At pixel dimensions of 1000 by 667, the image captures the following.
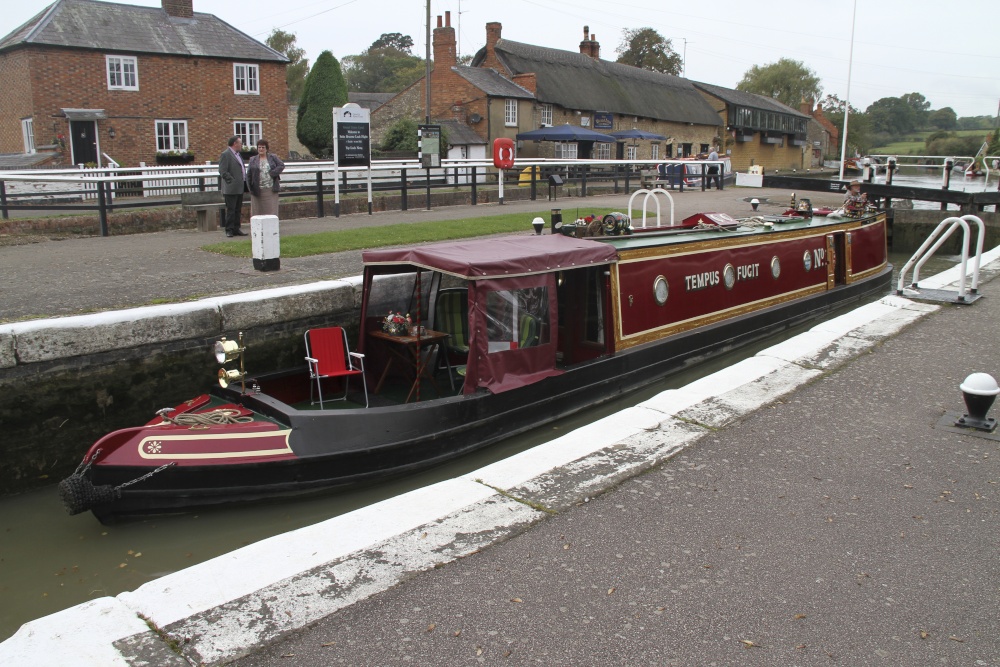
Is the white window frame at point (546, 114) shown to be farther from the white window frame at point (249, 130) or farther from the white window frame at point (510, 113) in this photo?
the white window frame at point (249, 130)

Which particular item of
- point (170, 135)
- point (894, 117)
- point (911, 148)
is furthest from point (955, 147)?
point (894, 117)

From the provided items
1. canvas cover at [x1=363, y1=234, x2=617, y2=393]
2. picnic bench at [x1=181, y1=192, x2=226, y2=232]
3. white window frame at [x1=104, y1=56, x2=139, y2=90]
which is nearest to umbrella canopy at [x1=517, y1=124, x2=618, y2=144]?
white window frame at [x1=104, y1=56, x2=139, y2=90]

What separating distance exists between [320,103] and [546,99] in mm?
11705

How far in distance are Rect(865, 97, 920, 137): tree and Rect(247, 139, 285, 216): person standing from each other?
122358 millimetres

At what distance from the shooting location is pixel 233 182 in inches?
491

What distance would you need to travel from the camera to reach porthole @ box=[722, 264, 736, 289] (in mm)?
10039

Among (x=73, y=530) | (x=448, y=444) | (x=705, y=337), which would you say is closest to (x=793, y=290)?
(x=705, y=337)

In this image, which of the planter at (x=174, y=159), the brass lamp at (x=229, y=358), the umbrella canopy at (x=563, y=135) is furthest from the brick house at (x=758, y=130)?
the brass lamp at (x=229, y=358)

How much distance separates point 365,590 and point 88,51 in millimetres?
26519

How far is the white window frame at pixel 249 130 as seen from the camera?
2862cm

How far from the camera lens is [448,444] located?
6980 millimetres

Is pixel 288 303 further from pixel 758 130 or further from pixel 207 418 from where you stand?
pixel 758 130

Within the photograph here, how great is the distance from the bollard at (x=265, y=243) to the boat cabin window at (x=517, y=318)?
12.4 ft

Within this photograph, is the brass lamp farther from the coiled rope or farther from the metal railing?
the metal railing
